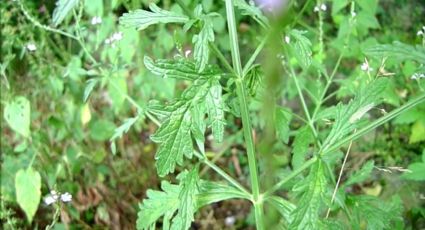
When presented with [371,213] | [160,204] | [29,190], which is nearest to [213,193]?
[160,204]

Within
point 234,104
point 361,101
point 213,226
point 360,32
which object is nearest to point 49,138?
point 213,226

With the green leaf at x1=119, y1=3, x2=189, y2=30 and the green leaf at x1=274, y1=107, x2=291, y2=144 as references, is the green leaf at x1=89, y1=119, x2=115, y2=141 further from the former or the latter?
the green leaf at x1=119, y1=3, x2=189, y2=30

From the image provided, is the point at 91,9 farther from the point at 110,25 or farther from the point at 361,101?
the point at 361,101

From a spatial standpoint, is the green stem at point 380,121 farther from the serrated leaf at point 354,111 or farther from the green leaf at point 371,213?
Result: the green leaf at point 371,213

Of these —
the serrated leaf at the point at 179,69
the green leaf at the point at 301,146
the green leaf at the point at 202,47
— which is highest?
the green leaf at the point at 202,47

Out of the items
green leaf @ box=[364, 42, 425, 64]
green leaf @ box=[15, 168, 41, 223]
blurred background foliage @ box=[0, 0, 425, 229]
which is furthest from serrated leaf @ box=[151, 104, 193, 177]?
green leaf @ box=[15, 168, 41, 223]

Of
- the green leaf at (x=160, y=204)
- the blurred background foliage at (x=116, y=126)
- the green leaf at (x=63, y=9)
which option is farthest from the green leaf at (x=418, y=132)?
the green leaf at (x=63, y=9)
